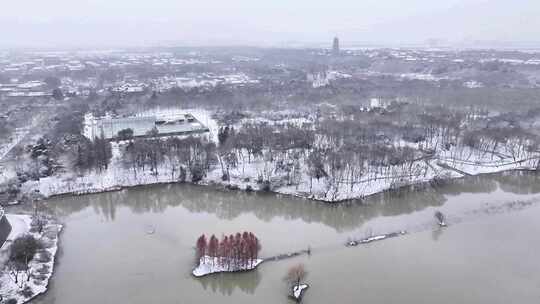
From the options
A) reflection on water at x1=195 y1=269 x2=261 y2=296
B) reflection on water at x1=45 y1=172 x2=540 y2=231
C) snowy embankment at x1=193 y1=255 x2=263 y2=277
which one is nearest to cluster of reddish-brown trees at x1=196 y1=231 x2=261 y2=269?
snowy embankment at x1=193 y1=255 x2=263 y2=277

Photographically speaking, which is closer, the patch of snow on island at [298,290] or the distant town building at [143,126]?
the patch of snow on island at [298,290]

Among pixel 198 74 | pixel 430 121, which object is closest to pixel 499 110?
pixel 430 121

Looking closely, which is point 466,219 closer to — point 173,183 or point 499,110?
point 173,183

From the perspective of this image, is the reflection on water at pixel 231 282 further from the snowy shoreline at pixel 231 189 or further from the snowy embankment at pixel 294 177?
the snowy embankment at pixel 294 177

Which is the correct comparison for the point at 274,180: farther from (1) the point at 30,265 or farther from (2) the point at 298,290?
(1) the point at 30,265

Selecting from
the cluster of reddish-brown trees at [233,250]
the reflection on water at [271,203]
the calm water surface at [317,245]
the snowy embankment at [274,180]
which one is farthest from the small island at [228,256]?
the snowy embankment at [274,180]

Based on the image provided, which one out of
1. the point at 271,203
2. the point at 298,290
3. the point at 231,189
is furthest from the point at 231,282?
the point at 231,189
